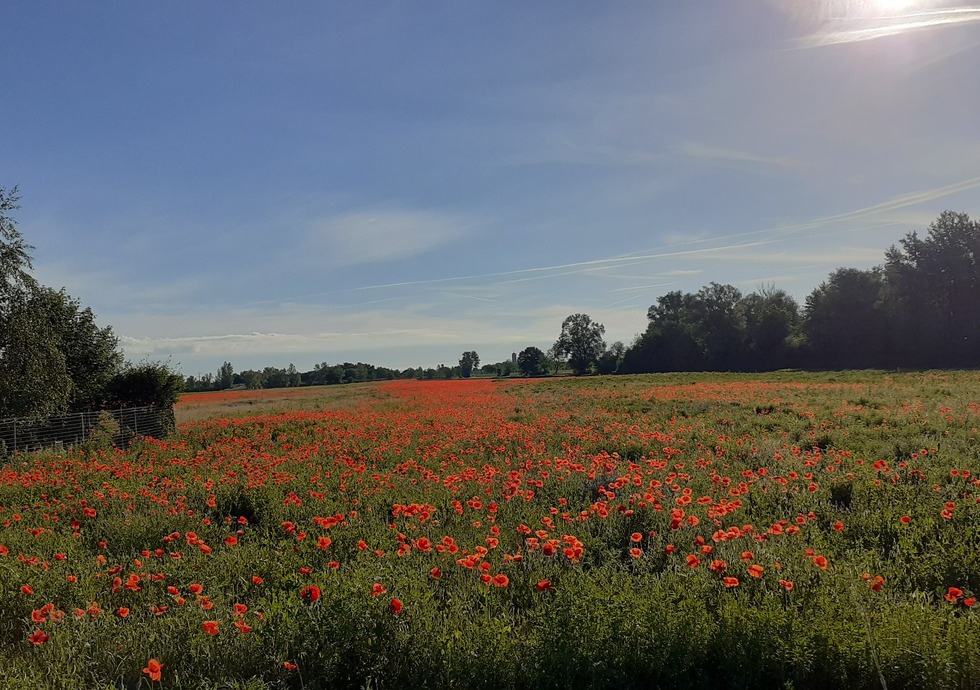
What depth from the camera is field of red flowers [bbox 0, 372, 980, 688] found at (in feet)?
11.2

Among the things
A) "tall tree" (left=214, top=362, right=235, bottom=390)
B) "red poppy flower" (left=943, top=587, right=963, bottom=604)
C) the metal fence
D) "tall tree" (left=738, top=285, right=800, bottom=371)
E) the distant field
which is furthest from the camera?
"tall tree" (left=214, top=362, right=235, bottom=390)

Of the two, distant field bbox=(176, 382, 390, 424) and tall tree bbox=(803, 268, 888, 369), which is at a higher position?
tall tree bbox=(803, 268, 888, 369)

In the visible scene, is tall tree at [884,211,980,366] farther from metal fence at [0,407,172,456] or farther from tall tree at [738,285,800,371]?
metal fence at [0,407,172,456]

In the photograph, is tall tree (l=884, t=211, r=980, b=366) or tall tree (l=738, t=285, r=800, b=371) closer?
tall tree (l=884, t=211, r=980, b=366)

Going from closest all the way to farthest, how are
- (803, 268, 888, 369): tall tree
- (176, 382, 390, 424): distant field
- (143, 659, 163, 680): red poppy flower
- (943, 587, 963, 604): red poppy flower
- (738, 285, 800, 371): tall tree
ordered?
(143, 659, 163, 680): red poppy flower, (943, 587, 963, 604): red poppy flower, (176, 382, 390, 424): distant field, (803, 268, 888, 369): tall tree, (738, 285, 800, 371): tall tree

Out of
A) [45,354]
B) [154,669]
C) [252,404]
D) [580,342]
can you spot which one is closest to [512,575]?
[154,669]

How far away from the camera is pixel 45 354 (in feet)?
57.2

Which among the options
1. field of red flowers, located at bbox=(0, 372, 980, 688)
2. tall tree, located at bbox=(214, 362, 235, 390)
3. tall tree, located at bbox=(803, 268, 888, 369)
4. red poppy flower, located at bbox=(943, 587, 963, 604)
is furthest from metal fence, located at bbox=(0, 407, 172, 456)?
tall tree, located at bbox=(214, 362, 235, 390)

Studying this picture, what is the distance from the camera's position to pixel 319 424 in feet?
61.0

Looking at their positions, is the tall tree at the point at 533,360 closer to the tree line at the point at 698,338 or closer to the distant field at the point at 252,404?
the tree line at the point at 698,338

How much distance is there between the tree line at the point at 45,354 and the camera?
55.4 feet

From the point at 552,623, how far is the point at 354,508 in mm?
4322

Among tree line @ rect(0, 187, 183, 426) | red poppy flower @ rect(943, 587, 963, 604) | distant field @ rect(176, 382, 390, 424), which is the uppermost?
tree line @ rect(0, 187, 183, 426)

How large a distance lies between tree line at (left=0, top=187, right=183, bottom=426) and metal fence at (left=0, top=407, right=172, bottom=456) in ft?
1.46
